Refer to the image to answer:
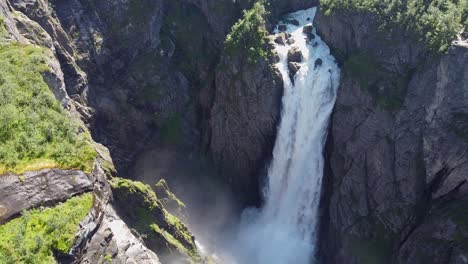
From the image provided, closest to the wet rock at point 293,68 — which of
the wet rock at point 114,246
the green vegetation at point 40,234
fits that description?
Answer: the wet rock at point 114,246

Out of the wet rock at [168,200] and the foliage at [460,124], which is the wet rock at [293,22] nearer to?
the foliage at [460,124]

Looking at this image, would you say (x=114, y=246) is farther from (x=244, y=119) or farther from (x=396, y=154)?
(x=396, y=154)

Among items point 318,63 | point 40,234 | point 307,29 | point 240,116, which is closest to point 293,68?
point 318,63

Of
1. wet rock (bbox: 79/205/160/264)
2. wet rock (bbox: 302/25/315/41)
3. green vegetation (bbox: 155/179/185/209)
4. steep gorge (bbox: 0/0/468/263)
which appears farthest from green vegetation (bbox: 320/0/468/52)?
wet rock (bbox: 79/205/160/264)

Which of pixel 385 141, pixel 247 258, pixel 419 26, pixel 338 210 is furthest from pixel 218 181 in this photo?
pixel 419 26

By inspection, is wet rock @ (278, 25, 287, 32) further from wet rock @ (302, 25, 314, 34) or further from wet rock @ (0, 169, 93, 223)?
wet rock @ (0, 169, 93, 223)

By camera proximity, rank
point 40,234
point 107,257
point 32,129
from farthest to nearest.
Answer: point 32,129
point 107,257
point 40,234
